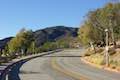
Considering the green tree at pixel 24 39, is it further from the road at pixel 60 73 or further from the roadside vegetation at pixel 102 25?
the road at pixel 60 73

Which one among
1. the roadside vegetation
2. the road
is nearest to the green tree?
the roadside vegetation

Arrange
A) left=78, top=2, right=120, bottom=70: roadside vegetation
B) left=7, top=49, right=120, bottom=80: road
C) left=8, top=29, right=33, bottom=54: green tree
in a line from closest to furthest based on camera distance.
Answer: left=7, top=49, right=120, bottom=80: road, left=78, top=2, right=120, bottom=70: roadside vegetation, left=8, top=29, right=33, bottom=54: green tree

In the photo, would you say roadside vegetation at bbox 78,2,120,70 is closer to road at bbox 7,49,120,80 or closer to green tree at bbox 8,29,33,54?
road at bbox 7,49,120,80

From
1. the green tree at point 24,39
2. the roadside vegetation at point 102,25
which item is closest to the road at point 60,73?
the roadside vegetation at point 102,25

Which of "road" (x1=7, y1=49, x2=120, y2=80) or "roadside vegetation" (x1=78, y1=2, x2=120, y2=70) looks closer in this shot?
"road" (x1=7, y1=49, x2=120, y2=80)

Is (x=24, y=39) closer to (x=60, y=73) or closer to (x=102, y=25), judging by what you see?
(x=102, y=25)

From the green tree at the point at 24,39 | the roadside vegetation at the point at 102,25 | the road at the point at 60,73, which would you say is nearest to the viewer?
the road at the point at 60,73

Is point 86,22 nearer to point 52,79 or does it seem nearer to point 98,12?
point 98,12

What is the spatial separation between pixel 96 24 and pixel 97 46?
14247 millimetres

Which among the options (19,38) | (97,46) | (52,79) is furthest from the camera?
(19,38)

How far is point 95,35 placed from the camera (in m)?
75.9

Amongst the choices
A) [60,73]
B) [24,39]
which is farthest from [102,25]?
[24,39]

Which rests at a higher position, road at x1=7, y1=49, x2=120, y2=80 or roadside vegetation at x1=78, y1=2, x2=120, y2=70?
roadside vegetation at x1=78, y1=2, x2=120, y2=70

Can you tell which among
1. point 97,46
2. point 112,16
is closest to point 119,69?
point 112,16
